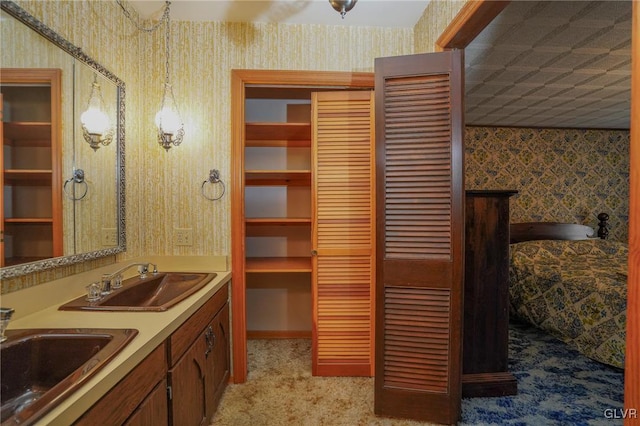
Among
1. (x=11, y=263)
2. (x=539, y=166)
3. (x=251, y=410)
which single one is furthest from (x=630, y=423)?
(x=539, y=166)

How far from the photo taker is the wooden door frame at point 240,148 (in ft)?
7.02

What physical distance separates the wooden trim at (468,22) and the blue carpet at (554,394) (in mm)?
2185

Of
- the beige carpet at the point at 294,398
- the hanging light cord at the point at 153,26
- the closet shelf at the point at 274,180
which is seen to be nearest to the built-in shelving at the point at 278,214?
the closet shelf at the point at 274,180

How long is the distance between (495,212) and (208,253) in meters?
1.95

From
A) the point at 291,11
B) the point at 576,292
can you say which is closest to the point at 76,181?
the point at 291,11

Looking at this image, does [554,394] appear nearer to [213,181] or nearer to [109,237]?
[213,181]

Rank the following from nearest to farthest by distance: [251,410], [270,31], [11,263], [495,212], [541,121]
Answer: [11,263] → [251,410] → [495,212] → [270,31] → [541,121]

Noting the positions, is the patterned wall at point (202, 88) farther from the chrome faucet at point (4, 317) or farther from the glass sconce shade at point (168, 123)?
the chrome faucet at point (4, 317)

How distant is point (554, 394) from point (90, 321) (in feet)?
8.88

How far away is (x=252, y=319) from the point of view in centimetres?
305

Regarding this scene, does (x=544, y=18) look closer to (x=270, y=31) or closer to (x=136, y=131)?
(x=270, y=31)

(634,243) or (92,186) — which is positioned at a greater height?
(92,186)

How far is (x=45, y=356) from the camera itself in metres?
1.00

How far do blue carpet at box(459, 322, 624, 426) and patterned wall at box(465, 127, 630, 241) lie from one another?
7.09 feet
